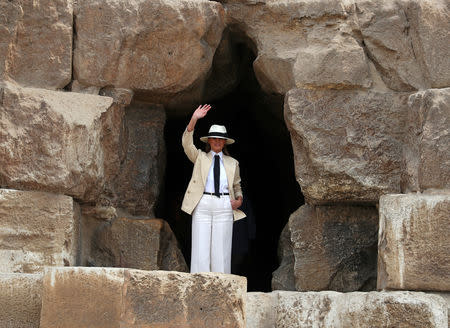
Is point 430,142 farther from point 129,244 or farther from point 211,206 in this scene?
point 129,244

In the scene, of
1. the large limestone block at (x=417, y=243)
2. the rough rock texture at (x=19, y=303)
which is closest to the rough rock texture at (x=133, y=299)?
Result: the rough rock texture at (x=19, y=303)

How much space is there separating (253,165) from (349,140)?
261 centimetres

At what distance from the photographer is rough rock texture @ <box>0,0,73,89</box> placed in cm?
538

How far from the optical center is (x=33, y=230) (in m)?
5.12

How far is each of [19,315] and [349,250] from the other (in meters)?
2.38

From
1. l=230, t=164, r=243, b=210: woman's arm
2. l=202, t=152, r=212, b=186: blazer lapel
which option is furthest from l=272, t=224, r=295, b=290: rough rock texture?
l=202, t=152, r=212, b=186: blazer lapel

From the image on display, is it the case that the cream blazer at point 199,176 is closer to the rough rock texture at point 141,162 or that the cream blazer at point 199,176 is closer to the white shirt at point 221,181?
the white shirt at point 221,181

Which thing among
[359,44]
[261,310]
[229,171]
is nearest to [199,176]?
[229,171]

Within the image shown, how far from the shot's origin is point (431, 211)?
16.0ft

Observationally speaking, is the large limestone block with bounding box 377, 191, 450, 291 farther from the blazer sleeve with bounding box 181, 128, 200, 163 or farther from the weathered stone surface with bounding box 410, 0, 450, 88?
the blazer sleeve with bounding box 181, 128, 200, 163

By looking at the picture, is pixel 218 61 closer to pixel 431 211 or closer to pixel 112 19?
pixel 112 19

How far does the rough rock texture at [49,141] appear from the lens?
5188 mm

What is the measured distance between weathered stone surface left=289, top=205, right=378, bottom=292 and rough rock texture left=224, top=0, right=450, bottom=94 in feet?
3.11

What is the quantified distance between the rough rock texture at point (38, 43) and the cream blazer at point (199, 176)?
1081 millimetres
